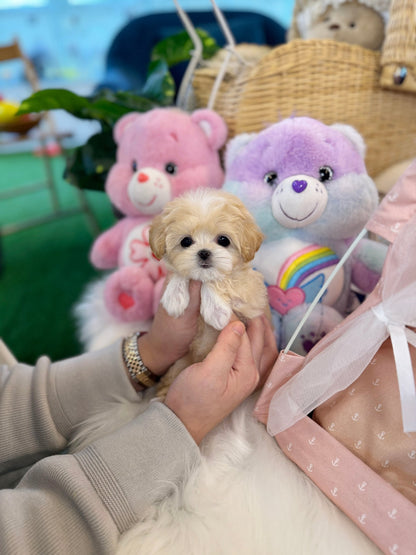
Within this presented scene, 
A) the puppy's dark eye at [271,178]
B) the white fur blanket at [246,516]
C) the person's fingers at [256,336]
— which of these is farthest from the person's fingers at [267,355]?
the puppy's dark eye at [271,178]

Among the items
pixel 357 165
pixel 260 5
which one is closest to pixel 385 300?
pixel 357 165

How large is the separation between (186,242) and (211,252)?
4cm

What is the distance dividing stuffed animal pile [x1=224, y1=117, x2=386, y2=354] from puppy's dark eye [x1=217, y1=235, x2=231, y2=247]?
16 cm

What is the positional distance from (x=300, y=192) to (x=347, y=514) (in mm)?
461

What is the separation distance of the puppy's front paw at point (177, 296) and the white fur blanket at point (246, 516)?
0.21m

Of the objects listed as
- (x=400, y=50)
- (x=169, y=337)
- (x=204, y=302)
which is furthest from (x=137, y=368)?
(x=400, y=50)

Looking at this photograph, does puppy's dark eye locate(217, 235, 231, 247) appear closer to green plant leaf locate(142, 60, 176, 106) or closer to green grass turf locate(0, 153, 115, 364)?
green plant leaf locate(142, 60, 176, 106)

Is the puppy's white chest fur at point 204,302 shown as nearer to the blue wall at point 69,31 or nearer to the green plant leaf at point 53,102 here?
the green plant leaf at point 53,102

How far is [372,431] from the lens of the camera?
1.60ft

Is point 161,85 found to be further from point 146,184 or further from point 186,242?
point 186,242

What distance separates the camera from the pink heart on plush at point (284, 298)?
682mm

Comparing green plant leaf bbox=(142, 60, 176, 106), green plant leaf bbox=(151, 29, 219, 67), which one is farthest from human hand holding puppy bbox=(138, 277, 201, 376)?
green plant leaf bbox=(151, 29, 219, 67)

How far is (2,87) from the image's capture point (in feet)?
15.6

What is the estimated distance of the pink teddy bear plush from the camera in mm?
854
